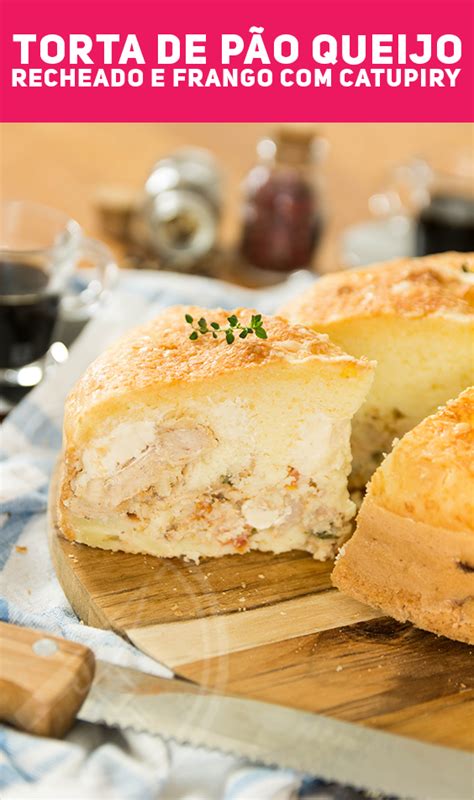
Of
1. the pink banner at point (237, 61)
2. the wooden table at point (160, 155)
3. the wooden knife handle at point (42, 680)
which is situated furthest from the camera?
the wooden table at point (160, 155)

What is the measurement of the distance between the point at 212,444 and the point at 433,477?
0.76 metres

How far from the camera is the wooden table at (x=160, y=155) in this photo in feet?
22.6

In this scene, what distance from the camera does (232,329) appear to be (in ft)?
12.1

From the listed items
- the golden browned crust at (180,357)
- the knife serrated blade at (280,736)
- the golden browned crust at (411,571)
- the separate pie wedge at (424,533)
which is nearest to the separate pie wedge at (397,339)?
the golden browned crust at (180,357)

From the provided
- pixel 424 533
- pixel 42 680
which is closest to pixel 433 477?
pixel 424 533

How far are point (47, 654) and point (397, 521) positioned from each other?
115 centimetres

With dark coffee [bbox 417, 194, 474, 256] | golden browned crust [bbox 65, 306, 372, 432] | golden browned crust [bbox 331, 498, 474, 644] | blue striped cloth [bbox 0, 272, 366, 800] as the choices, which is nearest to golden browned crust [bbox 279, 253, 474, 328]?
golden browned crust [bbox 65, 306, 372, 432]

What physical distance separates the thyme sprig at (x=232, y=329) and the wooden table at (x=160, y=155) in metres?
2.92

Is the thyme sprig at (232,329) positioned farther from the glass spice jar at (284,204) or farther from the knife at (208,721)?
the glass spice jar at (284,204)

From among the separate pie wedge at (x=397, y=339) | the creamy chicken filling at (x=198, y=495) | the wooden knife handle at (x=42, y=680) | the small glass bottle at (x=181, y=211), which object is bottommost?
the wooden knife handle at (x=42, y=680)

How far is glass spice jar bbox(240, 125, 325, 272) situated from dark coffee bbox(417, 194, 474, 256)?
24.2 inches

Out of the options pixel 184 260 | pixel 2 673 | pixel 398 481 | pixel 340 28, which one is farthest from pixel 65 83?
pixel 2 673

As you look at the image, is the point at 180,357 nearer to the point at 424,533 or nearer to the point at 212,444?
the point at 212,444

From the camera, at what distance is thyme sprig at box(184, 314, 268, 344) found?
3649 millimetres
